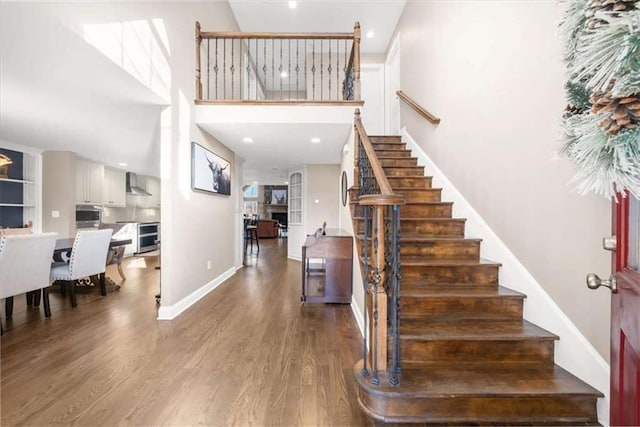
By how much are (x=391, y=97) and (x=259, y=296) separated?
181 inches

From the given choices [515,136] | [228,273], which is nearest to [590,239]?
[515,136]

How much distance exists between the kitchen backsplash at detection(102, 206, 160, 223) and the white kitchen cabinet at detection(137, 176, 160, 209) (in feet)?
0.52

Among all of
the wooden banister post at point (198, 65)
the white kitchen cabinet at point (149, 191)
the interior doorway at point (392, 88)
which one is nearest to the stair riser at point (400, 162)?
the interior doorway at point (392, 88)

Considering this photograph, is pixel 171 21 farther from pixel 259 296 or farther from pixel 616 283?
pixel 616 283

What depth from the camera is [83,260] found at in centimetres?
318

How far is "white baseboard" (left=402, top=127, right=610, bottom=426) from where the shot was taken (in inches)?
53.5

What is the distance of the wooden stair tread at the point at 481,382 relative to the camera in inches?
53.7

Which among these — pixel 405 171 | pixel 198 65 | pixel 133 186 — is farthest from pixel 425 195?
pixel 133 186

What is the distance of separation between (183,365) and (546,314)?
250 cm

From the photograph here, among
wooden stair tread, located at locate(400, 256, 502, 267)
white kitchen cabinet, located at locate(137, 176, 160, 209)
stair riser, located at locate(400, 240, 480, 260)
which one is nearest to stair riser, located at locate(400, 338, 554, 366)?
wooden stair tread, located at locate(400, 256, 502, 267)

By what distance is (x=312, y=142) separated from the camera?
4180 mm

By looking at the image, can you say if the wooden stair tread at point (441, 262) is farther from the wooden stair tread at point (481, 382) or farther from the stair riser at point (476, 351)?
the wooden stair tread at point (481, 382)

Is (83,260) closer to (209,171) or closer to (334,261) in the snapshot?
(209,171)

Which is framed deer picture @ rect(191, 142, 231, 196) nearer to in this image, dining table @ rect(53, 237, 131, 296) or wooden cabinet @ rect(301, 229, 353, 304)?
wooden cabinet @ rect(301, 229, 353, 304)
